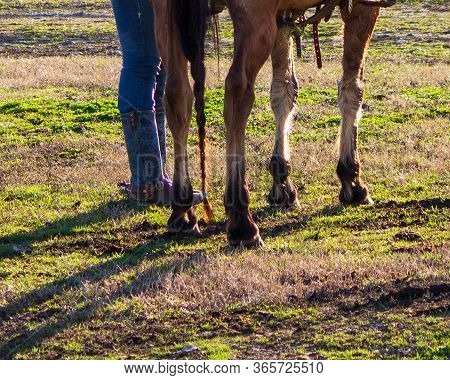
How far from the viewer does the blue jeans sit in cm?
738

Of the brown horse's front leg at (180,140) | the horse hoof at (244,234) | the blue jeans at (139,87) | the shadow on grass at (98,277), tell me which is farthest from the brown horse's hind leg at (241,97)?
the blue jeans at (139,87)

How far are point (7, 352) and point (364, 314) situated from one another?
5.78 ft

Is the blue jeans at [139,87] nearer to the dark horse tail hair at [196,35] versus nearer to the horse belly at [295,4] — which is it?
the dark horse tail hair at [196,35]

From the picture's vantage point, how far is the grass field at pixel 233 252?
190 inches

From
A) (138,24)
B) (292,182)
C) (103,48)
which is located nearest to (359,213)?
(292,182)

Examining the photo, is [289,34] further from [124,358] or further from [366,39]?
[124,358]

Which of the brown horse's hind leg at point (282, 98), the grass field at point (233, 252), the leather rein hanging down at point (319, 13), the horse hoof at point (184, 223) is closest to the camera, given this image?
the grass field at point (233, 252)

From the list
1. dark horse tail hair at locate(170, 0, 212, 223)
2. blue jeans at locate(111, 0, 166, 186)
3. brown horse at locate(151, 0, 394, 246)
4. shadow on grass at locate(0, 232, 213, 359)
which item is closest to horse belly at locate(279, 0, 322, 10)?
brown horse at locate(151, 0, 394, 246)

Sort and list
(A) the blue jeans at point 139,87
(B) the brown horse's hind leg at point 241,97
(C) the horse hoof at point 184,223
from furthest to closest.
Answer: (A) the blue jeans at point 139,87 → (C) the horse hoof at point 184,223 → (B) the brown horse's hind leg at point 241,97

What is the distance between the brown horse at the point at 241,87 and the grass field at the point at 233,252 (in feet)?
0.65

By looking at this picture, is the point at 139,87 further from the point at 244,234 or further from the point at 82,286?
the point at 82,286

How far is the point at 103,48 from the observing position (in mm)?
19516

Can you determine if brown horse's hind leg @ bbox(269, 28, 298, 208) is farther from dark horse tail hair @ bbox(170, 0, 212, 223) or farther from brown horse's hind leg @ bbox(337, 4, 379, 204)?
dark horse tail hair @ bbox(170, 0, 212, 223)

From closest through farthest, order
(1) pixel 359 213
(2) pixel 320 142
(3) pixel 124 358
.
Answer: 1. (3) pixel 124 358
2. (1) pixel 359 213
3. (2) pixel 320 142
